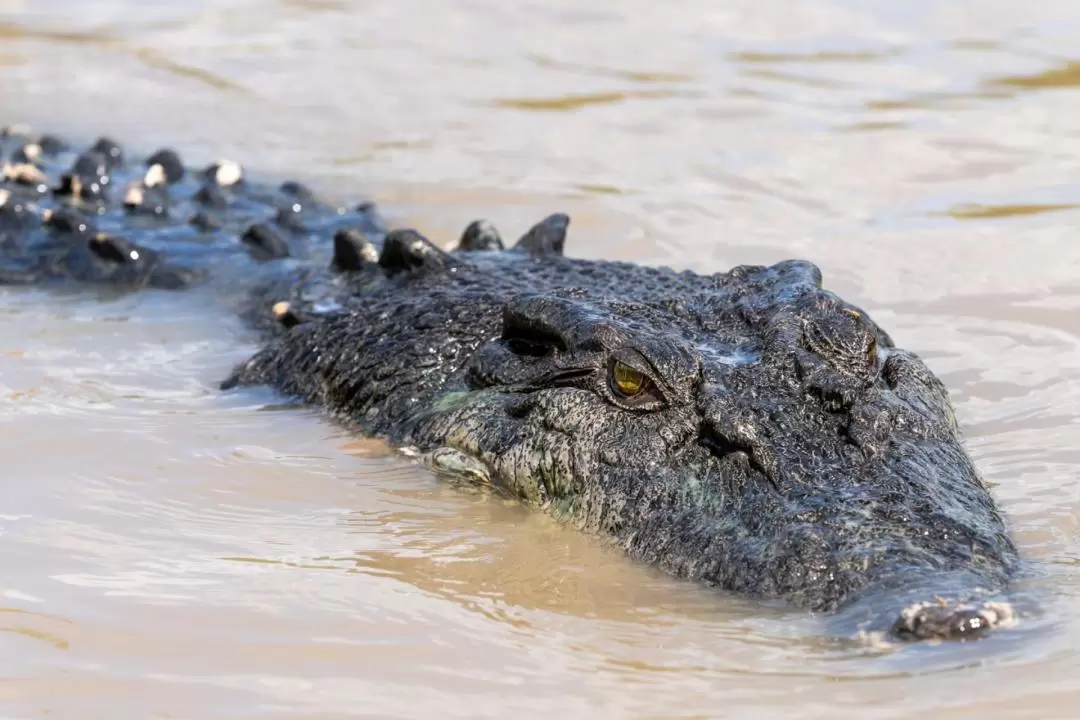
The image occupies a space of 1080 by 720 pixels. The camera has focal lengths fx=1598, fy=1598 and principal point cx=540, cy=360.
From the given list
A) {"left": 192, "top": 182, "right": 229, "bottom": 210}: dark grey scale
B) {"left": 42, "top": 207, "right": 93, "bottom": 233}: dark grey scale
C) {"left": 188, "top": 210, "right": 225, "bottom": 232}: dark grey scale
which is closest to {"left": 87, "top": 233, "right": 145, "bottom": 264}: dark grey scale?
{"left": 42, "top": 207, "right": 93, "bottom": 233}: dark grey scale

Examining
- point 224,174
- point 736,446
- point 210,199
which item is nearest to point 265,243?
point 210,199

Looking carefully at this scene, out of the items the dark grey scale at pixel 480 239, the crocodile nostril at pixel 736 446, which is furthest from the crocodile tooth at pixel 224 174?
the crocodile nostril at pixel 736 446

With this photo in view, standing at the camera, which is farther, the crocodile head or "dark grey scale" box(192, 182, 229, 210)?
"dark grey scale" box(192, 182, 229, 210)

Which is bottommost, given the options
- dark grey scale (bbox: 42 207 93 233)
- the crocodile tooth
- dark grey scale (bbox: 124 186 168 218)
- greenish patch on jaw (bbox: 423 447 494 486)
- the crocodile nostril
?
greenish patch on jaw (bbox: 423 447 494 486)

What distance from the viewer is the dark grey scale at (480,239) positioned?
786 cm

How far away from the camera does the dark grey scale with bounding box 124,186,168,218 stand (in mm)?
9234

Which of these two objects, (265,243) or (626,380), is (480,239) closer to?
(265,243)

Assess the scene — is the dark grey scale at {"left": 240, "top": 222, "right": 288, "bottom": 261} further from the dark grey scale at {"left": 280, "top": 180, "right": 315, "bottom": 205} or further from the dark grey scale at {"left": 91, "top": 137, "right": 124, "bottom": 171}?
the dark grey scale at {"left": 91, "top": 137, "right": 124, "bottom": 171}

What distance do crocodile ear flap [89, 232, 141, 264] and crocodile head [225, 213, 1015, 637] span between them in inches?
83.1

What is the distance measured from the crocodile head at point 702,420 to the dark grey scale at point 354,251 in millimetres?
645

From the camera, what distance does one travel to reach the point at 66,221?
891 centimetres

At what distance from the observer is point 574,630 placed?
183 inches

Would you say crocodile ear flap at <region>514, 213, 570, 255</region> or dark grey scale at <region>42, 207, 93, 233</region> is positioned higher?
crocodile ear flap at <region>514, 213, 570, 255</region>

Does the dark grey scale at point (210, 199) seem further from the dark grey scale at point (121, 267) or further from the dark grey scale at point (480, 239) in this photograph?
the dark grey scale at point (480, 239)
